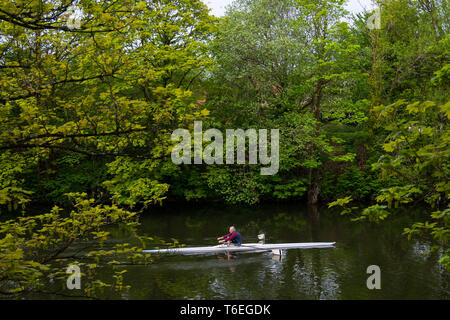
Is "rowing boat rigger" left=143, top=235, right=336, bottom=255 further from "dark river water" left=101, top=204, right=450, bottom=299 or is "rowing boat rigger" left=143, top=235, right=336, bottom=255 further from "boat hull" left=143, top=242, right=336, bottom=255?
"dark river water" left=101, top=204, right=450, bottom=299

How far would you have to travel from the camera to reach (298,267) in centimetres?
1479

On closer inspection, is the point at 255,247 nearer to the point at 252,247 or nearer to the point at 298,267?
the point at 252,247

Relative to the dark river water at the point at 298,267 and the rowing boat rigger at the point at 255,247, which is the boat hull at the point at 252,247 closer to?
the rowing boat rigger at the point at 255,247

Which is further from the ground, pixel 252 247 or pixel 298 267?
pixel 252 247

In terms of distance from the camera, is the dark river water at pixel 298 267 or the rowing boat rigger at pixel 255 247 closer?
the dark river water at pixel 298 267

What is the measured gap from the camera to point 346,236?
65.2 feet

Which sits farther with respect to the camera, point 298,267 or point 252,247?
point 252,247

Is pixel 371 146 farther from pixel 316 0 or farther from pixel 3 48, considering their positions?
pixel 3 48

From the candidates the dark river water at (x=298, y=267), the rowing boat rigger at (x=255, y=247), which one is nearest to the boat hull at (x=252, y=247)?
the rowing boat rigger at (x=255, y=247)

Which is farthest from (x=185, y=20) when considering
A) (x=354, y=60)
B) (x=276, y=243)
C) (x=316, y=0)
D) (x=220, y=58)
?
(x=276, y=243)

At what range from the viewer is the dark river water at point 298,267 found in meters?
11.9

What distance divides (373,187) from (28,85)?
2750 centimetres

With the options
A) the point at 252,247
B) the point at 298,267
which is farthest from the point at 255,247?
the point at 298,267
